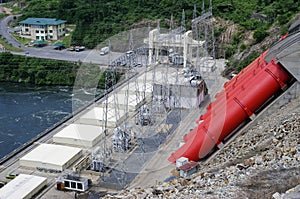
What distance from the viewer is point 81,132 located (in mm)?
10836

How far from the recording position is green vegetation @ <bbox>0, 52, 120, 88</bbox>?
17750 millimetres

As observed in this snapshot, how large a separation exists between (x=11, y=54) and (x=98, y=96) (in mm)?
7420

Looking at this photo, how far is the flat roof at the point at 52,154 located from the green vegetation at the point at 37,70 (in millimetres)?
7047

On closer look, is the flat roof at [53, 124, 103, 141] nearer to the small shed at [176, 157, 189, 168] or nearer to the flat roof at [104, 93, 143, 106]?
the flat roof at [104, 93, 143, 106]

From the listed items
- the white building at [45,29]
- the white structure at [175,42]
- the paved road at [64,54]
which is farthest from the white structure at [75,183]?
the white building at [45,29]

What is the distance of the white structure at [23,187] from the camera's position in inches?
325

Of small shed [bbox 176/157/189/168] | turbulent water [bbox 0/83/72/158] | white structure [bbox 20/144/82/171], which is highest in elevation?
small shed [bbox 176/157/189/168]

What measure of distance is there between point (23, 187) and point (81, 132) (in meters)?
2.55

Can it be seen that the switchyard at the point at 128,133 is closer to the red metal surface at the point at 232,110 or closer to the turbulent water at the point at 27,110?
the red metal surface at the point at 232,110

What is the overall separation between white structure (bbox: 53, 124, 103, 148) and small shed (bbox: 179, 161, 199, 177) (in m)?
2.48

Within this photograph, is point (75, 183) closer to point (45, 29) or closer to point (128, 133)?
point (128, 133)

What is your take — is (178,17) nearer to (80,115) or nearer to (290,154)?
(80,115)

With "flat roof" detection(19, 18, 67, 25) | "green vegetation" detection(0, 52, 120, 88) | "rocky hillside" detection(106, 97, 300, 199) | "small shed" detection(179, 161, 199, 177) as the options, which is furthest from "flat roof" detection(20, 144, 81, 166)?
"flat roof" detection(19, 18, 67, 25)

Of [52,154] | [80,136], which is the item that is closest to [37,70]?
[80,136]
